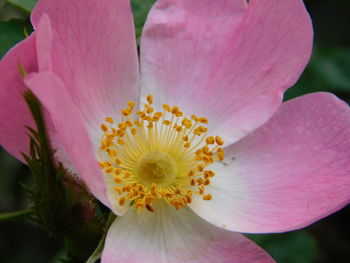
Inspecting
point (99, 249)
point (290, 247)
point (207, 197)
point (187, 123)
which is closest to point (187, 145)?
point (187, 123)

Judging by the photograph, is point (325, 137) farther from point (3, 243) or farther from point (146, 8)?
point (3, 243)

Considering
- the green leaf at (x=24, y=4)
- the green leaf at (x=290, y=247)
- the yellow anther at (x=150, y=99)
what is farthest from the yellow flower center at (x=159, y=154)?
the green leaf at (x=290, y=247)

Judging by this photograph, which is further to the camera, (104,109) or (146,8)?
(146,8)

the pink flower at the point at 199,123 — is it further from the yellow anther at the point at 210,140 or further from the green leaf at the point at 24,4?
the green leaf at the point at 24,4

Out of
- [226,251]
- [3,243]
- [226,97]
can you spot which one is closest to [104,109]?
[226,97]

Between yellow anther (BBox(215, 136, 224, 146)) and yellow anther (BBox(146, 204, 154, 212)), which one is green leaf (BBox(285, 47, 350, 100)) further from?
yellow anther (BBox(146, 204, 154, 212))

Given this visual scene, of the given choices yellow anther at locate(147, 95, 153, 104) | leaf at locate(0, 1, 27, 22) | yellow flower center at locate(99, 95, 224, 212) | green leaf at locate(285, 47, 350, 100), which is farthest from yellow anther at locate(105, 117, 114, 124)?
green leaf at locate(285, 47, 350, 100)
